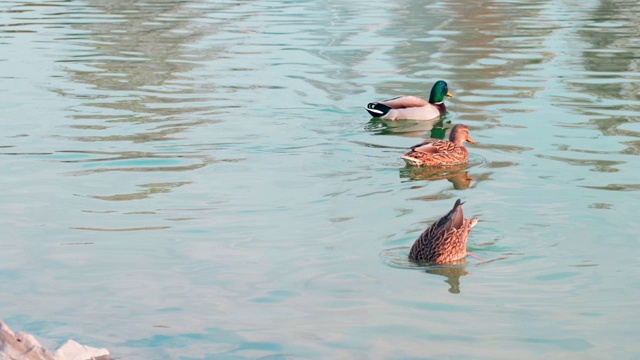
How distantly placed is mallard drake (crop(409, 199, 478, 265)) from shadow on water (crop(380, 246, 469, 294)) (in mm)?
43

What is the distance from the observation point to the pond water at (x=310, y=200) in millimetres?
8609

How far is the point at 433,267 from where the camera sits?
32.8ft

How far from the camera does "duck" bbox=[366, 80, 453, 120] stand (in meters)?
16.9

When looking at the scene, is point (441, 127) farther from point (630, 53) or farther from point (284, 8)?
point (284, 8)

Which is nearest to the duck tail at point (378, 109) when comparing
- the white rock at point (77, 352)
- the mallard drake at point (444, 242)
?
the mallard drake at point (444, 242)

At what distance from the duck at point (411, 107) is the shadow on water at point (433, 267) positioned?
659 centimetres

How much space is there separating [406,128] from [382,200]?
5055 millimetres

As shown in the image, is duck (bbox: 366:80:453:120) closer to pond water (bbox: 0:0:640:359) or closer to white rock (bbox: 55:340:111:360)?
pond water (bbox: 0:0:640:359)

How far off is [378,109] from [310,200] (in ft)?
15.9

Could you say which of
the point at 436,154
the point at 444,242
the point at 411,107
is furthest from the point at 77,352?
the point at 411,107

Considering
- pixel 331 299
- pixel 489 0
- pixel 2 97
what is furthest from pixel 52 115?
pixel 489 0

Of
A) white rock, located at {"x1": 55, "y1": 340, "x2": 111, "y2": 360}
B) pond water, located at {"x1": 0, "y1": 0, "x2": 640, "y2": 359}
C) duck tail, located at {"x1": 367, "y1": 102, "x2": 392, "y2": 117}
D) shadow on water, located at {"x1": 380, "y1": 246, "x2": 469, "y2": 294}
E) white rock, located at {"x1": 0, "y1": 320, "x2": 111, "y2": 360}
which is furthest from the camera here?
duck tail, located at {"x1": 367, "y1": 102, "x2": 392, "y2": 117}

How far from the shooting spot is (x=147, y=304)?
9.11 m

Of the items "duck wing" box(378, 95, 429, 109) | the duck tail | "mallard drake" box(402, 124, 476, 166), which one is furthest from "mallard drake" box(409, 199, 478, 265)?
"duck wing" box(378, 95, 429, 109)
